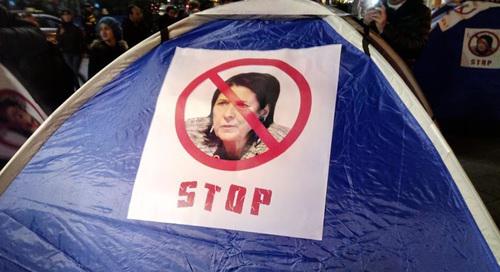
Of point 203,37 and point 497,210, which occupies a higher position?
point 203,37

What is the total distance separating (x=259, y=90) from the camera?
84.7 inches

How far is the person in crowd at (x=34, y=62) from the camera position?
11.4 feet

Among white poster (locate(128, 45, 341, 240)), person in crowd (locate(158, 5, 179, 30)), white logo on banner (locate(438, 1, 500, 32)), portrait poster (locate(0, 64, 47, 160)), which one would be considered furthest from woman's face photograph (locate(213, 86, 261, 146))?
person in crowd (locate(158, 5, 179, 30))

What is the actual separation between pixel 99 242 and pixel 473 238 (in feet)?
5.63

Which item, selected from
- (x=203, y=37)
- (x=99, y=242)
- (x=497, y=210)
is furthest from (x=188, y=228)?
(x=497, y=210)

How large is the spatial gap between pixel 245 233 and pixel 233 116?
1.92 feet

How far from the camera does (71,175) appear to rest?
222cm

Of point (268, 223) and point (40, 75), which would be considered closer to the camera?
point (268, 223)

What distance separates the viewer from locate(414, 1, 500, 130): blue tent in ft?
15.4

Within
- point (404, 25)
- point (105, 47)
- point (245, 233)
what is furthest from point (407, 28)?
point (105, 47)

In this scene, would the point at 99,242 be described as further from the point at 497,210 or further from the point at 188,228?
the point at 497,210

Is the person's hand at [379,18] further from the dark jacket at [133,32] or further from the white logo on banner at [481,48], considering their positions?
the dark jacket at [133,32]

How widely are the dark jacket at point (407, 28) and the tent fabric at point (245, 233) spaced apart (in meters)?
1.58

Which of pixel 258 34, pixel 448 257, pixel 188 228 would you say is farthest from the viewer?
pixel 258 34
